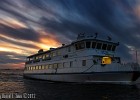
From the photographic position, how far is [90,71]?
31188mm

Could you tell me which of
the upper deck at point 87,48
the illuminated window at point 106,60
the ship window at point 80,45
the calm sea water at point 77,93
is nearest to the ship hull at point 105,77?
the calm sea water at point 77,93

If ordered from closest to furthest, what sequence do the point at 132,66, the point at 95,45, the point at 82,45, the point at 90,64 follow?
the point at 132,66, the point at 90,64, the point at 95,45, the point at 82,45

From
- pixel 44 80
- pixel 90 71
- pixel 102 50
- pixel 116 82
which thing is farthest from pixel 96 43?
pixel 44 80

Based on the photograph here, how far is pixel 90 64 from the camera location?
31.5m

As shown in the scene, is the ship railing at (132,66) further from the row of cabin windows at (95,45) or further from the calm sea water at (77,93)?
the row of cabin windows at (95,45)

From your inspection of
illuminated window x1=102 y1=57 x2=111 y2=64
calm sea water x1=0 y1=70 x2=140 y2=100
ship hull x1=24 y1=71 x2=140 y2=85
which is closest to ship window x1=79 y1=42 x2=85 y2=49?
illuminated window x1=102 y1=57 x2=111 y2=64

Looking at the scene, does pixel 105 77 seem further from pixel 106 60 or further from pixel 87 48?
pixel 87 48

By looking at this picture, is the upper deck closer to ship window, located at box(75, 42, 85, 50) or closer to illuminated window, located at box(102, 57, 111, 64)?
ship window, located at box(75, 42, 85, 50)

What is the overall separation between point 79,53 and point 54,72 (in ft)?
25.0

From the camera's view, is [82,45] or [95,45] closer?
[95,45]

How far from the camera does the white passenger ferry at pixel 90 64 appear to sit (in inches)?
1171

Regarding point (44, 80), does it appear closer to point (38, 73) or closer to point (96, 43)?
point (38, 73)

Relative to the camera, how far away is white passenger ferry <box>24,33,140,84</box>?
29734 millimetres

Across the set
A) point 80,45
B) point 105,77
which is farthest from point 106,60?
point 80,45
